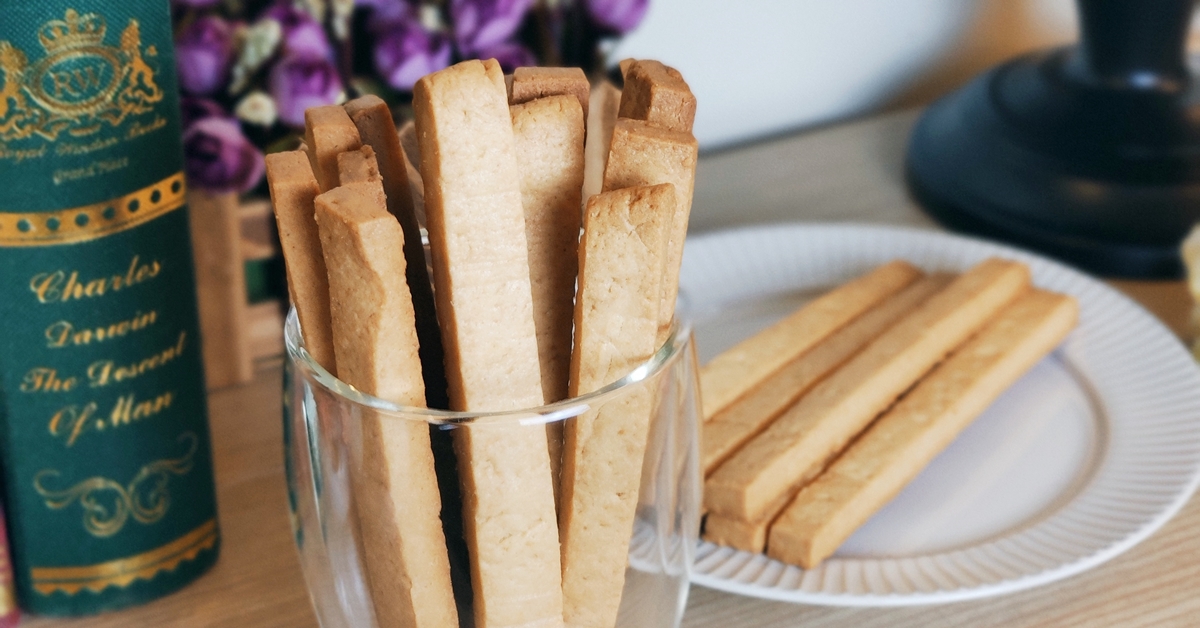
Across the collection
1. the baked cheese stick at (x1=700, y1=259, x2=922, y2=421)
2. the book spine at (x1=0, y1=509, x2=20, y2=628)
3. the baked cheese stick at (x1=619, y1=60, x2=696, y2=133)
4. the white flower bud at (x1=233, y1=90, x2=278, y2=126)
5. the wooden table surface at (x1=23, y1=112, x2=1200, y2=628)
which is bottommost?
the wooden table surface at (x1=23, y1=112, x2=1200, y2=628)

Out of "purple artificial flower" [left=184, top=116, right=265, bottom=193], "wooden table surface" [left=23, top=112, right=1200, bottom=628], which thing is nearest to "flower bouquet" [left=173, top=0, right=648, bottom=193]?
"purple artificial flower" [left=184, top=116, right=265, bottom=193]

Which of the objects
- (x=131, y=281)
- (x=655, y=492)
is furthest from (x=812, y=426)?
(x=131, y=281)

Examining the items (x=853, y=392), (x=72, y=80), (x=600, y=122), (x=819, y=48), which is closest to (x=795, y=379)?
(x=853, y=392)

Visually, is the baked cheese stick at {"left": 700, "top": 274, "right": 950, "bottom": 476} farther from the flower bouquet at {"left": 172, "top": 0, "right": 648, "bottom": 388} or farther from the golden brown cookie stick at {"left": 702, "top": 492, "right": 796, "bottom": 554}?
the flower bouquet at {"left": 172, "top": 0, "right": 648, "bottom": 388}

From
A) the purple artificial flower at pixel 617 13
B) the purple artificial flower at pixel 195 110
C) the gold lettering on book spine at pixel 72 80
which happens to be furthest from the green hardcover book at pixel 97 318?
the purple artificial flower at pixel 617 13

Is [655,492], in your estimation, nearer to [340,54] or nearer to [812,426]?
[812,426]

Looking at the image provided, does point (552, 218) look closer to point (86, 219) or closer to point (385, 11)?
point (86, 219)
